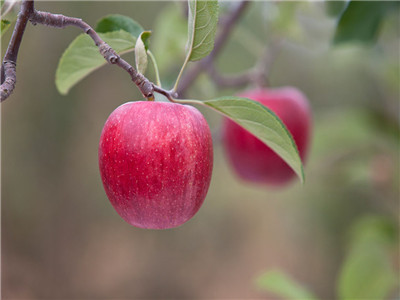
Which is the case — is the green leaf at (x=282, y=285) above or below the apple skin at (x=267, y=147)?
below

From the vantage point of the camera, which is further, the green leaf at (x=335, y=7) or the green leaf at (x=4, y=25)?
the green leaf at (x=335, y=7)

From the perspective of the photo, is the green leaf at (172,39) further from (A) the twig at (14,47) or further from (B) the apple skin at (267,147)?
(A) the twig at (14,47)

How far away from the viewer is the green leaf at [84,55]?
359mm

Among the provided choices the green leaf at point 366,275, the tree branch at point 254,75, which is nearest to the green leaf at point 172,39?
the tree branch at point 254,75

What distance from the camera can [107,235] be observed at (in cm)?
171

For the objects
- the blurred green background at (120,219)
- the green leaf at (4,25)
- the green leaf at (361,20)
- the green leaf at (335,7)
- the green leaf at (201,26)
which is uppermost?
the green leaf at (335,7)

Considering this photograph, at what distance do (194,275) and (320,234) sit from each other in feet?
1.68

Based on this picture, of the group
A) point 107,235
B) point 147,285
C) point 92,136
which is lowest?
point 147,285

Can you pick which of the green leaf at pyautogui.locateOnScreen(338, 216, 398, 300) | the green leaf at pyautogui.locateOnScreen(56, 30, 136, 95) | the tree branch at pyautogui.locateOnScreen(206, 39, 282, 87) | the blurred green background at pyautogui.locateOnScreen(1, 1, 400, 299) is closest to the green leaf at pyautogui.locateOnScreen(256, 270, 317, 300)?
the green leaf at pyautogui.locateOnScreen(338, 216, 398, 300)

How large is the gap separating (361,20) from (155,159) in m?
0.37

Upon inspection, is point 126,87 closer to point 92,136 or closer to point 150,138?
point 92,136

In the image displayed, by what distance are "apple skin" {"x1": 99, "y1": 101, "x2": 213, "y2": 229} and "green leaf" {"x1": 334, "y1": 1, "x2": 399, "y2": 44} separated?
0.30 meters

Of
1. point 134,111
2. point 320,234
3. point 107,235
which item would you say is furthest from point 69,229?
point 134,111

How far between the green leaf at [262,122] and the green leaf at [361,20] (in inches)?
10.2
